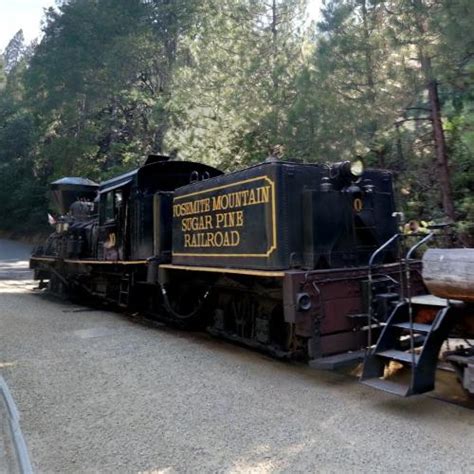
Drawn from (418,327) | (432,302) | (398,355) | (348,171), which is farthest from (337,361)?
(348,171)

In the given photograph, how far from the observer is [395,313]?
4.90m

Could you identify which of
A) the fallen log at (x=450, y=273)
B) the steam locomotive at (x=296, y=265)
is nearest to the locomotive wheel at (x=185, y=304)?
the steam locomotive at (x=296, y=265)

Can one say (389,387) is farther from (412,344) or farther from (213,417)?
(213,417)

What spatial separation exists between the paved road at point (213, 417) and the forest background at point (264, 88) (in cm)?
384

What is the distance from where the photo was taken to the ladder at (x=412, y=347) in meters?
4.34

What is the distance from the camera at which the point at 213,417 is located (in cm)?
446

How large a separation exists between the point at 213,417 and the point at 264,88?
1187 cm

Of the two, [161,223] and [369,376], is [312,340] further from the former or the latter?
[161,223]

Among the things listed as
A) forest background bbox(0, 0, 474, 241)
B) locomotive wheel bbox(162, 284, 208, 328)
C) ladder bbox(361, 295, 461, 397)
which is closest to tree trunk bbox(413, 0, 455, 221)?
forest background bbox(0, 0, 474, 241)

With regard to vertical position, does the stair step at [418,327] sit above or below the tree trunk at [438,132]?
below

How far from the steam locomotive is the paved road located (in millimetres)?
333

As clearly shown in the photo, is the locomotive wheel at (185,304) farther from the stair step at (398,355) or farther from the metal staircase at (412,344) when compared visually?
the stair step at (398,355)

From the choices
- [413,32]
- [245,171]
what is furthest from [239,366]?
[413,32]

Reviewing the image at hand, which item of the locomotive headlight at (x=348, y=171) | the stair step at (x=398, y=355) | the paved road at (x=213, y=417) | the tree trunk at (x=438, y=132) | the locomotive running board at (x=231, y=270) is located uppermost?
the tree trunk at (x=438, y=132)
